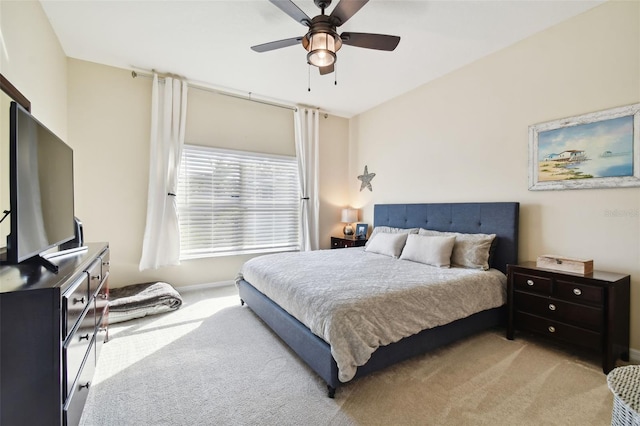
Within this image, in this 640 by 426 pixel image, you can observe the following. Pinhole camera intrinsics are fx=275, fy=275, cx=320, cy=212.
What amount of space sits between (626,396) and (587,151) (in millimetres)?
2156

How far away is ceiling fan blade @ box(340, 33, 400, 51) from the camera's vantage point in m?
2.21

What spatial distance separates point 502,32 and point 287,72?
234 centimetres

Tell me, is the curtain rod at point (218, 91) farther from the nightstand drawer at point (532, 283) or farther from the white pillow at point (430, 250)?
the nightstand drawer at point (532, 283)

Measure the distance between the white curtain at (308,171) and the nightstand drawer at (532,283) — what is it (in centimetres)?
292

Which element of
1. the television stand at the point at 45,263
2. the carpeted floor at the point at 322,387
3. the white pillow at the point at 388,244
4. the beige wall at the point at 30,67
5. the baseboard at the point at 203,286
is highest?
the beige wall at the point at 30,67

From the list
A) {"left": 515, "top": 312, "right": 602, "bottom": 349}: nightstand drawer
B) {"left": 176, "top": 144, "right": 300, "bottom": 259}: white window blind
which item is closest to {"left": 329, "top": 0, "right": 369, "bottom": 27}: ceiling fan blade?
{"left": 176, "top": 144, "right": 300, "bottom": 259}: white window blind

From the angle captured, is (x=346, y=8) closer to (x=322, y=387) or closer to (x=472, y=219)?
(x=472, y=219)

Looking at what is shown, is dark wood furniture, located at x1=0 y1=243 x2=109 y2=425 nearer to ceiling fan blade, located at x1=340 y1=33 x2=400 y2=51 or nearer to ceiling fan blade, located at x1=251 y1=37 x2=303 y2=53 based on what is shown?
ceiling fan blade, located at x1=251 y1=37 x2=303 y2=53

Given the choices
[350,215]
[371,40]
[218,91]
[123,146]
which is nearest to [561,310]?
[371,40]

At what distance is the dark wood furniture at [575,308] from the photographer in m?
2.02

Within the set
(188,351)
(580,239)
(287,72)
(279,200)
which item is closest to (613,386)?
(580,239)

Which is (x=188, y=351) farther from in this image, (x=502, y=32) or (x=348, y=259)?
(x=502, y=32)

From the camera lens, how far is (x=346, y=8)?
76.7 inches

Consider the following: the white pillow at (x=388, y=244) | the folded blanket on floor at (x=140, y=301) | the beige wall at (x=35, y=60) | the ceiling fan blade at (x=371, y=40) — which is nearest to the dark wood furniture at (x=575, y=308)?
the white pillow at (x=388, y=244)
